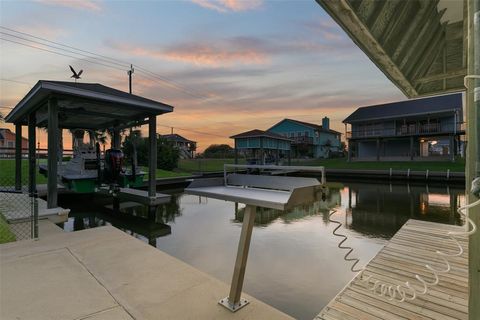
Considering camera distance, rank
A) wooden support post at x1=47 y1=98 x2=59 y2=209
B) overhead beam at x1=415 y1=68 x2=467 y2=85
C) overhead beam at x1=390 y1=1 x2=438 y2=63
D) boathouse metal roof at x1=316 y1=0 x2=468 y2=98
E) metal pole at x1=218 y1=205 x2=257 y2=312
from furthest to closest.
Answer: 1. wooden support post at x1=47 y1=98 x2=59 y2=209
2. overhead beam at x1=415 y1=68 x2=467 y2=85
3. overhead beam at x1=390 y1=1 x2=438 y2=63
4. metal pole at x1=218 y1=205 x2=257 y2=312
5. boathouse metal roof at x1=316 y1=0 x2=468 y2=98

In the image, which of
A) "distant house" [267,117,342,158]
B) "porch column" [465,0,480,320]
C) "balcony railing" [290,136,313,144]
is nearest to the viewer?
"porch column" [465,0,480,320]

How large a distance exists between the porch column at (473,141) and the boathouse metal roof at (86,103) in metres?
8.06

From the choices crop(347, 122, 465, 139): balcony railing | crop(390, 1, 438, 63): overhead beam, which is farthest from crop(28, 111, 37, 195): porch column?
crop(347, 122, 465, 139): balcony railing

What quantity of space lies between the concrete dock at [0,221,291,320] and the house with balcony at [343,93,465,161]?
26586mm

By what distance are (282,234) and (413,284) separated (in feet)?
11.9

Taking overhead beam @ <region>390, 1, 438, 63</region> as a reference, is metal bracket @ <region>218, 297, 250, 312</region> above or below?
below

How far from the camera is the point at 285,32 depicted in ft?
36.8

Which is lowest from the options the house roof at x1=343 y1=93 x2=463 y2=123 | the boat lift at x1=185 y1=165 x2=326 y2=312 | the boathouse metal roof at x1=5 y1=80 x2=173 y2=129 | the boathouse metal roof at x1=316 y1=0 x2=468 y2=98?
the boat lift at x1=185 y1=165 x2=326 y2=312

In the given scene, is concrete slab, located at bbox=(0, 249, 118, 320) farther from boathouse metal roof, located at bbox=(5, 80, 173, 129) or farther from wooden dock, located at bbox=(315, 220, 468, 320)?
boathouse metal roof, located at bbox=(5, 80, 173, 129)

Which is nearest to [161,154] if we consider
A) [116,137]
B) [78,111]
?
[116,137]

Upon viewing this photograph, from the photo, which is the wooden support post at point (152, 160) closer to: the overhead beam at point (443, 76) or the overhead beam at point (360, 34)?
the overhead beam at point (360, 34)

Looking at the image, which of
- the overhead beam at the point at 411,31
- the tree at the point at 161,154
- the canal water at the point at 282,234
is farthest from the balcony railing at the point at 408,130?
the overhead beam at the point at 411,31

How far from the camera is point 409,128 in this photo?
26578 mm

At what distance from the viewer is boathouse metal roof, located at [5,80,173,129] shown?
691cm
